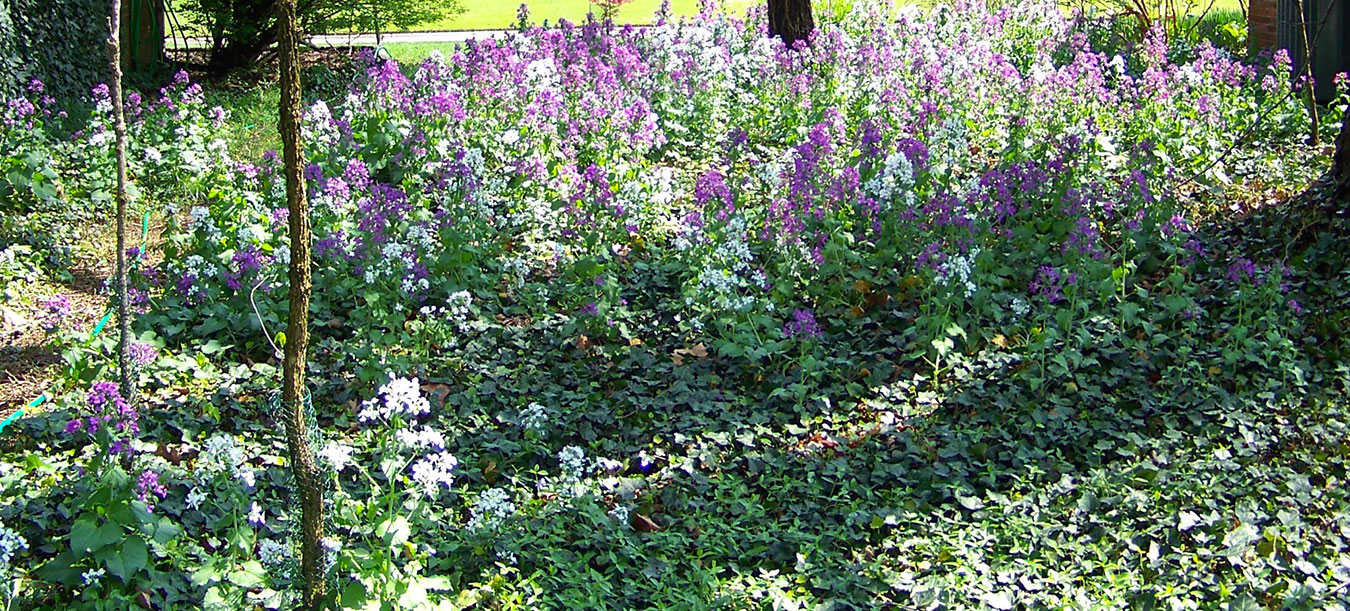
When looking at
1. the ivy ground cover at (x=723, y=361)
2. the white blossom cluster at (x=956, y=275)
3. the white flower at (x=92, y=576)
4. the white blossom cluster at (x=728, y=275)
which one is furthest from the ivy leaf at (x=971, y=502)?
the white flower at (x=92, y=576)

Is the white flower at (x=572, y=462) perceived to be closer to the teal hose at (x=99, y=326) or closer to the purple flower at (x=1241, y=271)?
the teal hose at (x=99, y=326)

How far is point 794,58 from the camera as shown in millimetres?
8609

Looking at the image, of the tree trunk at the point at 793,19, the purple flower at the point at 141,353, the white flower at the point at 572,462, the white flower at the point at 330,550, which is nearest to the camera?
the white flower at the point at 330,550

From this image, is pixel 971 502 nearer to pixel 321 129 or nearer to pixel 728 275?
pixel 728 275

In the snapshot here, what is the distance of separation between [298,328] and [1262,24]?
9.47m

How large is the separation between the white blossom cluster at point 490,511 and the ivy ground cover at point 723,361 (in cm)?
2

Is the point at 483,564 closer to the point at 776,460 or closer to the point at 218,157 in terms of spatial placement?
the point at 776,460

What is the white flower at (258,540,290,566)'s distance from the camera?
9.93 feet

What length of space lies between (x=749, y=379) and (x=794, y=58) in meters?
4.44

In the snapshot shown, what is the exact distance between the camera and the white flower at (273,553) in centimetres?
303

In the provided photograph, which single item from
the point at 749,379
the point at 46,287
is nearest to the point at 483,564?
the point at 749,379

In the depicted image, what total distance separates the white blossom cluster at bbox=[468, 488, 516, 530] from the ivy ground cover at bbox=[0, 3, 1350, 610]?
20 mm

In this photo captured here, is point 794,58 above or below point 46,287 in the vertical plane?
above

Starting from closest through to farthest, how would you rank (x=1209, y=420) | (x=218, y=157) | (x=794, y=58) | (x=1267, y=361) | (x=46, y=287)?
1. (x=1209, y=420)
2. (x=1267, y=361)
3. (x=46, y=287)
4. (x=218, y=157)
5. (x=794, y=58)
